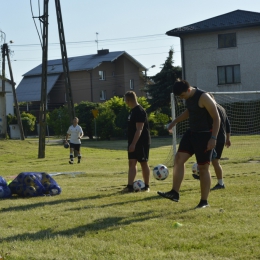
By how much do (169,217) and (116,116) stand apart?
1764 inches

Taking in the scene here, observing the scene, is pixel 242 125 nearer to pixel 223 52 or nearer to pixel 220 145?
pixel 220 145

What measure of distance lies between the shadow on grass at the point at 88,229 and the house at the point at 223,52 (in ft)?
135

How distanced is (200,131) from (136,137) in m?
2.28

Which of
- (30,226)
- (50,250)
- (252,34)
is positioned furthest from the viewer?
(252,34)

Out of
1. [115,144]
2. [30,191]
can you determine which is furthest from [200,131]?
[115,144]

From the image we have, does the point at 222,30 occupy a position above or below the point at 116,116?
above

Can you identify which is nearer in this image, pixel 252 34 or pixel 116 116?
pixel 252 34

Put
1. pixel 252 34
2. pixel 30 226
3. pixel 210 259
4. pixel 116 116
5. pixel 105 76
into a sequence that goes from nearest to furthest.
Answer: pixel 210 259, pixel 30 226, pixel 252 34, pixel 116 116, pixel 105 76

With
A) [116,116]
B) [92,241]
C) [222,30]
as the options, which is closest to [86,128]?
[116,116]

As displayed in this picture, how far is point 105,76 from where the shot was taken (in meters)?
79.4

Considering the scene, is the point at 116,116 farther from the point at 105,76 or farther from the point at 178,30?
the point at 105,76

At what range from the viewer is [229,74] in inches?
1950

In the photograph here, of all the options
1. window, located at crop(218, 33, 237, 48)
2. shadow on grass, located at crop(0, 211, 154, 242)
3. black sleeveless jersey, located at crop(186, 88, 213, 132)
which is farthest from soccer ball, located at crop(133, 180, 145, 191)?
window, located at crop(218, 33, 237, 48)

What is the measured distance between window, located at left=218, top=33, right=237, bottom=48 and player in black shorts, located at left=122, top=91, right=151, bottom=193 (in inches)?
1534
